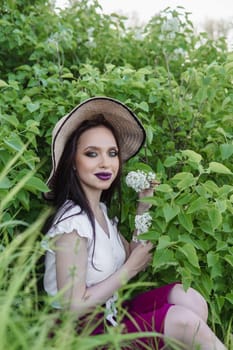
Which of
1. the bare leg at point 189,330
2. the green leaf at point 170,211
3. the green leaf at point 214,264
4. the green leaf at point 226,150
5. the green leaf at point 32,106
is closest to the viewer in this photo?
the bare leg at point 189,330

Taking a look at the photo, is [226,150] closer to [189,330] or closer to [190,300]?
[190,300]

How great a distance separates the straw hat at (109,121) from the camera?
246cm

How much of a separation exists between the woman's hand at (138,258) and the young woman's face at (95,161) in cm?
24

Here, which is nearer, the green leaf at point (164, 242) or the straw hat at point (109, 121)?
the green leaf at point (164, 242)

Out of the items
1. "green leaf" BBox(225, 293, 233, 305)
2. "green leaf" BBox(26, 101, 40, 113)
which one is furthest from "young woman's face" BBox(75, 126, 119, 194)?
"green leaf" BBox(225, 293, 233, 305)

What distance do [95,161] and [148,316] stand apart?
1.79 feet

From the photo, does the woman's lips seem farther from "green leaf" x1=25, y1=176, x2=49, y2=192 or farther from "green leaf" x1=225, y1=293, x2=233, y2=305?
"green leaf" x1=225, y1=293, x2=233, y2=305

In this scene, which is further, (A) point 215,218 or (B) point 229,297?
(B) point 229,297

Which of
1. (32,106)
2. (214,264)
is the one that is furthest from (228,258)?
(32,106)

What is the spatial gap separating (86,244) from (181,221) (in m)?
0.33

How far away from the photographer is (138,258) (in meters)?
2.41

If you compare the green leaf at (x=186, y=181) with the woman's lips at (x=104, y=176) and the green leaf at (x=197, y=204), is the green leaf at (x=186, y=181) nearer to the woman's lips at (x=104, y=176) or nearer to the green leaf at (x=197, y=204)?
the green leaf at (x=197, y=204)

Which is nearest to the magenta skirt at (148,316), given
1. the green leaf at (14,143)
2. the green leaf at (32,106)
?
the green leaf at (14,143)

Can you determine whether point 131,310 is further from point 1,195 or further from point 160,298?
point 1,195
